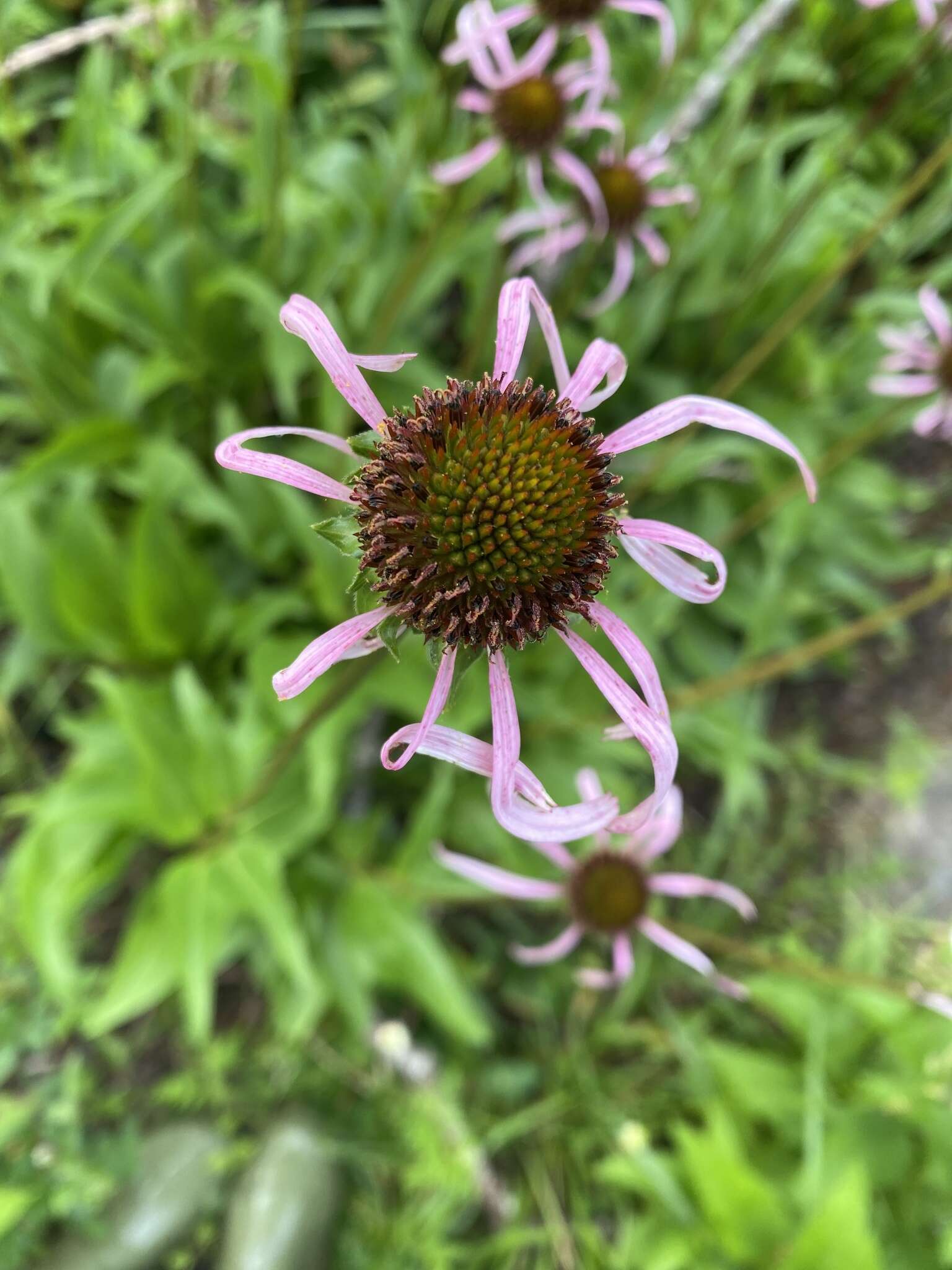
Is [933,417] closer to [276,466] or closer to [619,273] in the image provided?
[619,273]

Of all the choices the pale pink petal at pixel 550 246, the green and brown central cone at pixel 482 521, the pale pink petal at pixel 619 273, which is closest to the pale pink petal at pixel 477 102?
the pale pink petal at pixel 550 246

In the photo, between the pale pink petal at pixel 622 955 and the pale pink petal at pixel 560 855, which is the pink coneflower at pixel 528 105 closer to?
the pale pink petal at pixel 560 855

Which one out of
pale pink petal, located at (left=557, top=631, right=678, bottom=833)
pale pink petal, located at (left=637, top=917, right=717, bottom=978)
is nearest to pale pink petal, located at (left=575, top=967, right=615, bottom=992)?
pale pink petal, located at (left=637, top=917, right=717, bottom=978)

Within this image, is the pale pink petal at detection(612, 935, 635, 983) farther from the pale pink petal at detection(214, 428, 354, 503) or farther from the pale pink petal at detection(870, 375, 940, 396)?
the pale pink petal at detection(870, 375, 940, 396)

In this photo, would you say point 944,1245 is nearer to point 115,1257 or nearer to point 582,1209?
point 582,1209

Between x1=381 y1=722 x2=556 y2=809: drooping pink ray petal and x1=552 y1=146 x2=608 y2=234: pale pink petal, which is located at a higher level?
x1=552 y1=146 x2=608 y2=234: pale pink petal

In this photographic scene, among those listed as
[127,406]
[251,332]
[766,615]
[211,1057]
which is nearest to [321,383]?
[251,332]

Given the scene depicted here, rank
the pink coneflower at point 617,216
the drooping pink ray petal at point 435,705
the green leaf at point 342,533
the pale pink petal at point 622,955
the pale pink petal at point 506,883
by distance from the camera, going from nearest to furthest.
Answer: the drooping pink ray petal at point 435,705 → the green leaf at point 342,533 → the pale pink petal at point 506,883 → the pale pink petal at point 622,955 → the pink coneflower at point 617,216
